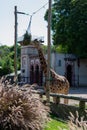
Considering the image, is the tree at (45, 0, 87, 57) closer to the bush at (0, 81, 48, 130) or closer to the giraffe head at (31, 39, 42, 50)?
the giraffe head at (31, 39, 42, 50)

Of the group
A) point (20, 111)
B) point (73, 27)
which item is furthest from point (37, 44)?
point (73, 27)

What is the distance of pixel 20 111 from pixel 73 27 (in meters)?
34.5

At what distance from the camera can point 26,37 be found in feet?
54.3

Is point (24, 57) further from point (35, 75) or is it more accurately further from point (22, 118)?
point (22, 118)

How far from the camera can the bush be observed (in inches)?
310

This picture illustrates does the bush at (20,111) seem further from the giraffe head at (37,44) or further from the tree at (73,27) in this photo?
the tree at (73,27)

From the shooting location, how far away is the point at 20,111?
792 centimetres

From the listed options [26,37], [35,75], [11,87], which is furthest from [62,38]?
[11,87]

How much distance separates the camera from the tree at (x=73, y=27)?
41531 millimetres

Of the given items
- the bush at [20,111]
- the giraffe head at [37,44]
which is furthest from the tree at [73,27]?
the bush at [20,111]

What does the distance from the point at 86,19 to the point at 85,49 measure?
3.08 m

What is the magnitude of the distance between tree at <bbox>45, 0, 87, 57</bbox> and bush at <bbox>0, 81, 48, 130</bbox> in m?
33.2

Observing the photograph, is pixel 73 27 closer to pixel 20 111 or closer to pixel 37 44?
pixel 37 44

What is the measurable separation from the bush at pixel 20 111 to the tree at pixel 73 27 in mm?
33159
